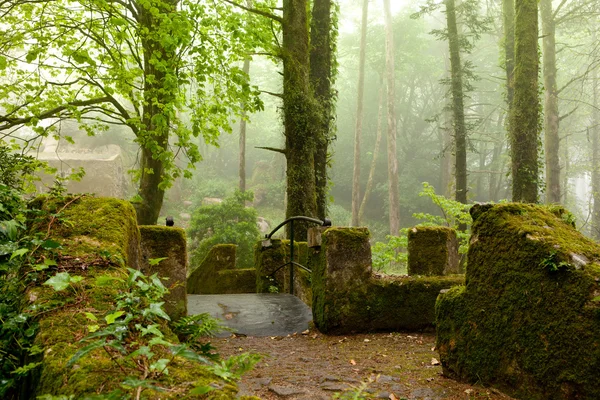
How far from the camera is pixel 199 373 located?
1561mm

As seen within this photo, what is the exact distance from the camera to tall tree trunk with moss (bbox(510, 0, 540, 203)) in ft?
33.7

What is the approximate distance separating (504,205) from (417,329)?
2.78 meters

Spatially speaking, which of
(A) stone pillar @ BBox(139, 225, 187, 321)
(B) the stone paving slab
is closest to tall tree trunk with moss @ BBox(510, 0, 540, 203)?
(B) the stone paving slab

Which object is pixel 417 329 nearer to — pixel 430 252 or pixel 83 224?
pixel 430 252

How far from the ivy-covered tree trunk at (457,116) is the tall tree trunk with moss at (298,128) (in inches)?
289

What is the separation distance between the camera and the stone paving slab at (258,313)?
631 centimetres

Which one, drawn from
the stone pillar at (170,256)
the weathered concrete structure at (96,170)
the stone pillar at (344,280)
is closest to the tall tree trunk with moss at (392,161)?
the weathered concrete structure at (96,170)

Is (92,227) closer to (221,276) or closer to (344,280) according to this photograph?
(344,280)

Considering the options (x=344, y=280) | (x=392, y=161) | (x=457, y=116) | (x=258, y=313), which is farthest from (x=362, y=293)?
(x=392, y=161)

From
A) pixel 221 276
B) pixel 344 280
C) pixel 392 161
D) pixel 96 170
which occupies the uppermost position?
pixel 392 161

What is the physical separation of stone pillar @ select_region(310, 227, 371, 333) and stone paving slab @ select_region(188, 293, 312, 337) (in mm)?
778

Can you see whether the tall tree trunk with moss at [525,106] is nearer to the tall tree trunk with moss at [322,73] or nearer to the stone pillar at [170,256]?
the tall tree trunk with moss at [322,73]

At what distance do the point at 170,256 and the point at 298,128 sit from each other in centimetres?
549

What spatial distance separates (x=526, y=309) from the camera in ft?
9.77
